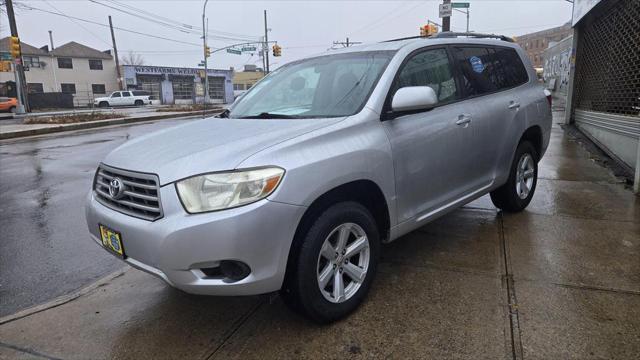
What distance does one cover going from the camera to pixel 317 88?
3.53 meters

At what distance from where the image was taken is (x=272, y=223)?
2.33 metres

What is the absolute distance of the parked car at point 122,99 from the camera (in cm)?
4350

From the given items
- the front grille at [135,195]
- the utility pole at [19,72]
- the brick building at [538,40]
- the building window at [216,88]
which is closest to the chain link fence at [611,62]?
the front grille at [135,195]

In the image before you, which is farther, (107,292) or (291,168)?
(107,292)

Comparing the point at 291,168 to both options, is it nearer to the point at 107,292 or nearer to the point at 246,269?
the point at 246,269

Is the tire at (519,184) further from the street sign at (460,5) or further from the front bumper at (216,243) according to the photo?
the street sign at (460,5)

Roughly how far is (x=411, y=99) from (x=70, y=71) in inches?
2387

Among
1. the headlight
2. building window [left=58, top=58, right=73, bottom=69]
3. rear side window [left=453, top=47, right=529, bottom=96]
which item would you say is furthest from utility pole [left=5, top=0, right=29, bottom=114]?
building window [left=58, top=58, right=73, bottom=69]

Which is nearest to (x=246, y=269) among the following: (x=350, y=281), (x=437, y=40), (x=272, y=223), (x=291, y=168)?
(x=272, y=223)

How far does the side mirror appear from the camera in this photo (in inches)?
116

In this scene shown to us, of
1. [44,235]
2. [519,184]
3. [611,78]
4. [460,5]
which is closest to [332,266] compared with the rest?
[519,184]

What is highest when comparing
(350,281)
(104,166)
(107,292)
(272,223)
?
(104,166)

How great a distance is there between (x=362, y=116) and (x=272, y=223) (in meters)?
1.04

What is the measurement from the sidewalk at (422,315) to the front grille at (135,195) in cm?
82
